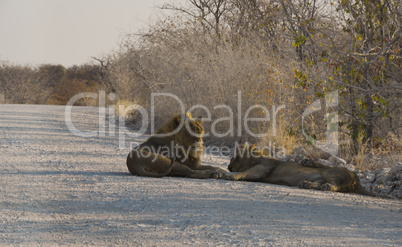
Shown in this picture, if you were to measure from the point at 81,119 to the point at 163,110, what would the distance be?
3391 mm

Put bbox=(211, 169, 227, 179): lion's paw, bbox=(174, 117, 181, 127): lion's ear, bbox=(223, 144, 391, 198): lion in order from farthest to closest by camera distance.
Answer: bbox=(174, 117, 181, 127): lion's ear, bbox=(211, 169, 227, 179): lion's paw, bbox=(223, 144, 391, 198): lion

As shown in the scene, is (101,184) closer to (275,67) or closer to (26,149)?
(26,149)

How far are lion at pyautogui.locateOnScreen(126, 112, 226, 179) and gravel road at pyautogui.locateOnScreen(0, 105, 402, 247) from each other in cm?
22

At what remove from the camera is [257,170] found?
25.7 feet

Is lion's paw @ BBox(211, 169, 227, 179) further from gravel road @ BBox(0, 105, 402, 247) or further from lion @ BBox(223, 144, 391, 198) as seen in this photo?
gravel road @ BBox(0, 105, 402, 247)

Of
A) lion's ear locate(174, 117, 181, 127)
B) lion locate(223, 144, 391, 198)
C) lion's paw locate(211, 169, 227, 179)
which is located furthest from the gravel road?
lion's ear locate(174, 117, 181, 127)

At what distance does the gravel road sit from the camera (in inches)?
176

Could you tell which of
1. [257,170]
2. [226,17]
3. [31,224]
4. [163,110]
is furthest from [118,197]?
[226,17]

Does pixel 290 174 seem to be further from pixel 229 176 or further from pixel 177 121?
pixel 177 121

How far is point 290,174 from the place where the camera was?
7.57 metres

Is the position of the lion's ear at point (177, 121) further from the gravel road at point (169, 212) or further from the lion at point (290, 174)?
the lion at point (290, 174)

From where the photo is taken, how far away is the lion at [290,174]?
283 inches

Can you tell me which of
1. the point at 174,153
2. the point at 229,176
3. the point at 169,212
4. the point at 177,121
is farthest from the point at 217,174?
the point at 169,212

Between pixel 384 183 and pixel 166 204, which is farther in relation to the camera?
pixel 384 183
